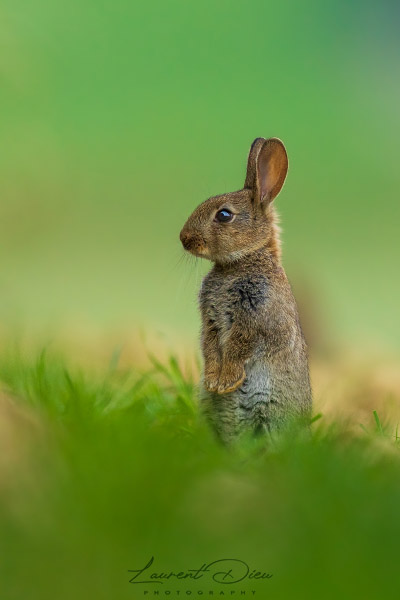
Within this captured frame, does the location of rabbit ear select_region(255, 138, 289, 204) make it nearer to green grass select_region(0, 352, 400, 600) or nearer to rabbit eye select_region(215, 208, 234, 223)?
rabbit eye select_region(215, 208, 234, 223)

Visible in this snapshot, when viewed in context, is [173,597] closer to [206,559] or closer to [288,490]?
[206,559]

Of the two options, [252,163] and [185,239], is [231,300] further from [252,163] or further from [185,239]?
[252,163]

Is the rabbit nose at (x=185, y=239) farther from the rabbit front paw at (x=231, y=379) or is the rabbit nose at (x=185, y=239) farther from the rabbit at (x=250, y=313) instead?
the rabbit front paw at (x=231, y=379)

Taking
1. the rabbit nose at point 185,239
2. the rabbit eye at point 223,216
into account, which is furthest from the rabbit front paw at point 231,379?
the rabbit eye at point 223,216

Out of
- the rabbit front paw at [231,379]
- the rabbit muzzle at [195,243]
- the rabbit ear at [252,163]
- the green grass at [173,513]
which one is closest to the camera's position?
the green grass at [173,513]

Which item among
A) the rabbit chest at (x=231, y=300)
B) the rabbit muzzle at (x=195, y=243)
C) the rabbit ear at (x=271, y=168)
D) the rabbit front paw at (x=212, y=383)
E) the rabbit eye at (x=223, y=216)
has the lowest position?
the rabbit front paw at (x=212, y=383)

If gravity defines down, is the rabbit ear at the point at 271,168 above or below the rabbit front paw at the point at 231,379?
above

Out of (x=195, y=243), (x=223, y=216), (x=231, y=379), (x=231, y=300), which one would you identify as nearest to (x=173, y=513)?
(x=231, y=379)
